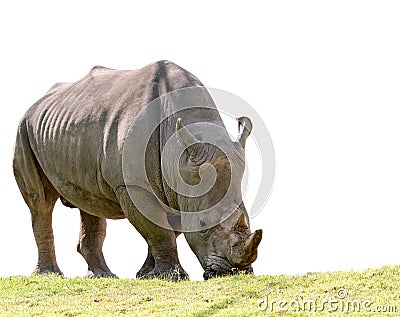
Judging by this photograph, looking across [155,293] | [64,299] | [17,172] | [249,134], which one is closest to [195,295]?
[155,293]

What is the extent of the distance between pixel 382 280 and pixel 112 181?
4.16m

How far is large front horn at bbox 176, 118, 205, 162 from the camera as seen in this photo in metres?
12.1

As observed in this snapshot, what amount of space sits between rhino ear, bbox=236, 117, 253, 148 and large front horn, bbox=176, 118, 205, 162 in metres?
0.70

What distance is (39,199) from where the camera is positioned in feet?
49.6

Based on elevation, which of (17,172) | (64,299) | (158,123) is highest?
(158,123)

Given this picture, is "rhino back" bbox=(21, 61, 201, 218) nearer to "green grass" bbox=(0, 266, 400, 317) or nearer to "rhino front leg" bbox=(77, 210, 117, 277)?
"rhino front leg" bbox=(77, 210, 117, 277)

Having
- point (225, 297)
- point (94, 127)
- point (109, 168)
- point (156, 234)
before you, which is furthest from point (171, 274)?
point (94, 127)

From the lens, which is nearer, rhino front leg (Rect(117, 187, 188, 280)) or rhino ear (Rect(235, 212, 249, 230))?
rhino ear (Rect(235, 212, 249, 230))

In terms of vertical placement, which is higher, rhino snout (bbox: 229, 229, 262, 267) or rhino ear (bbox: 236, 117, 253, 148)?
rhino ear (bbox: 236, 117, 253, 148)

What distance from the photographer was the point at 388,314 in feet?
31.0

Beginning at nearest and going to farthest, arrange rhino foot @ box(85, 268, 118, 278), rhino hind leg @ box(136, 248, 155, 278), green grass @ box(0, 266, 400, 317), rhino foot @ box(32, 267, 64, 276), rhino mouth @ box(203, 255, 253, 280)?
green grass @ box(0, 266, 400, 317) → rhino mouth @ box(203, 255, 253, 280) → rhino hind leg @ box(136, 248, 155, 278) → rhino foot @ box(85, 268, 118, 278) → rhino foot @ box(32, 267, 64, 276)

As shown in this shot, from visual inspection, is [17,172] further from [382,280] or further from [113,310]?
[382,280]

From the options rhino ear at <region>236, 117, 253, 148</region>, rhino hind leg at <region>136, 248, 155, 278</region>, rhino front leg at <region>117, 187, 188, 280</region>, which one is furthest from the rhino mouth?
rhino hind leg at <region>136, 248, 155, 278</region>

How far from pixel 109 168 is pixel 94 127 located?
0.80 metres
